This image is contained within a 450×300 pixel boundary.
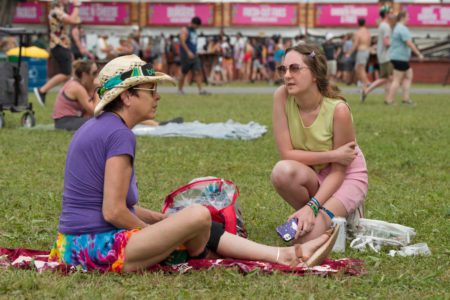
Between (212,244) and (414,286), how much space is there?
0.96m

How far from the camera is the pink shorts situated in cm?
529

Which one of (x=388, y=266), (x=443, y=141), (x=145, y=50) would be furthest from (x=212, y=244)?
(x=145, y=50)

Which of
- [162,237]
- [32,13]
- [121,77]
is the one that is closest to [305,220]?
[162,237]

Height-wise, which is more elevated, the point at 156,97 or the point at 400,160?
the point at 156,97

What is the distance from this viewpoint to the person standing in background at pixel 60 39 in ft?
48.9

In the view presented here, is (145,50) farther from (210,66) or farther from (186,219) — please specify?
(186,219)

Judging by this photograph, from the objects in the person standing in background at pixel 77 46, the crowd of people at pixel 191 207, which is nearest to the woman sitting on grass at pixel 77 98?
the crowd of people at pixel 191 207

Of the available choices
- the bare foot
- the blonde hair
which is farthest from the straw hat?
the blonde hair

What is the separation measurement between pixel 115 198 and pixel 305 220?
1.26 m

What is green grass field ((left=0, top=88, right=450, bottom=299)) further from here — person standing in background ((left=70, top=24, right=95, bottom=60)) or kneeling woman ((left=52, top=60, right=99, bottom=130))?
person standing in background ((left=70, top=24, right=95, bottom=60))

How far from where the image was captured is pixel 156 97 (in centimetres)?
434

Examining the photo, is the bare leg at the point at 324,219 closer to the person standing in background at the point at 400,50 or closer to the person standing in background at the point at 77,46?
the person standing in background at the point at 400,50

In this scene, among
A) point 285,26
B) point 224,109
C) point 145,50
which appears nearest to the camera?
point 224,109

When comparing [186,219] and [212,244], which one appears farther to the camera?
[212,244]
